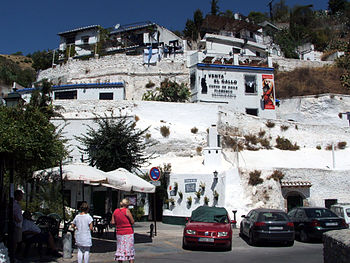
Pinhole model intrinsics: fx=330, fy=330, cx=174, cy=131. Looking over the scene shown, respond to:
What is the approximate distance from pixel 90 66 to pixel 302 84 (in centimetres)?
2846

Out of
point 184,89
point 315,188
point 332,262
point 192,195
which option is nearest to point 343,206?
point 315,188

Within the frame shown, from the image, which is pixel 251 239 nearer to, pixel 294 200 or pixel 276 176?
pixel 276 176

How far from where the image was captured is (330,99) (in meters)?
35.8

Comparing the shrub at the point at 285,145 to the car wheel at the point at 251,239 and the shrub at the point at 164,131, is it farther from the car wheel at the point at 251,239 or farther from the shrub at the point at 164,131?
the car wheel at the point at 251,239

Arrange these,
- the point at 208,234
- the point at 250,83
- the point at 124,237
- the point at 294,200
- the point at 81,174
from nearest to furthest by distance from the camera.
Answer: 1. the point at 124,237
2. the point at 81,174
3. the point at 208,234
4. the point at 294,200
5. the point at 250,83

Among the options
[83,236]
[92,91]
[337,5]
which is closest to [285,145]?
[92,91]

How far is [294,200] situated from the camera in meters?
19.6

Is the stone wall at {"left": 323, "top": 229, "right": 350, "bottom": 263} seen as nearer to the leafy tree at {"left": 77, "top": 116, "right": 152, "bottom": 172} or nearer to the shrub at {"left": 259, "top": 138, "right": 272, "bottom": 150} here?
the leafy tree at {"left": 77, "top": 116, "right": 152, "bottom": 172}

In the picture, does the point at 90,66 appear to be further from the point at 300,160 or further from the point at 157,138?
the point at 300,160

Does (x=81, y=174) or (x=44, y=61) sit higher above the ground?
(x=44, y=61)

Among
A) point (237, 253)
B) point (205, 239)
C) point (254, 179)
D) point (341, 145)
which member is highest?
point (341, 145)

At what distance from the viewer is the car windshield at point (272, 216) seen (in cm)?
1267

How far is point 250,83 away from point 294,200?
54.6ft

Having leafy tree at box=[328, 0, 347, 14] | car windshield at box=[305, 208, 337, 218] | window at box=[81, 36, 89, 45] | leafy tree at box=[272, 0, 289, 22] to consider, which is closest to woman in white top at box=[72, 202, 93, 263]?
car windshield at box=[305, 208, 337, 218]
